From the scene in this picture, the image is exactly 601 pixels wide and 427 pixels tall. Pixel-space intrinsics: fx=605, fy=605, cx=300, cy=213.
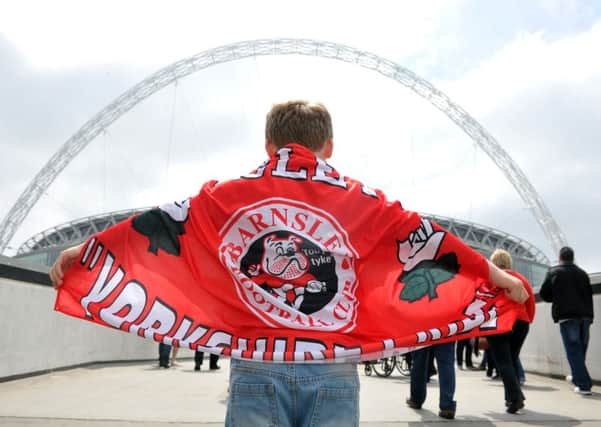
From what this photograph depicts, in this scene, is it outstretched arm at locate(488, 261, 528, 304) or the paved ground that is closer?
outstretched arm at locate(488, 261, 528, 304)

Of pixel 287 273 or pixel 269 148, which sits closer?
pixel 287 273

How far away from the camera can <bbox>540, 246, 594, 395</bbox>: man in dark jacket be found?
7684mm

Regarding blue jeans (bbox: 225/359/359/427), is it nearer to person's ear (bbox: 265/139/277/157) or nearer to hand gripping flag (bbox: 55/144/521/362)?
hand gripping flag (bbox: 55/144/521/362)

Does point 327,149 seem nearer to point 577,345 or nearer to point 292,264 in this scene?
point 292,264

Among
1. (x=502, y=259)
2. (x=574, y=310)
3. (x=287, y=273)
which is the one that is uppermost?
(x=502, y=259)

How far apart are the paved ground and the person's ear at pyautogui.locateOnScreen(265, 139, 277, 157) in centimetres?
389

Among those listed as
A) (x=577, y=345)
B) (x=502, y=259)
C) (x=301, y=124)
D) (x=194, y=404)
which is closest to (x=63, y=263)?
(x=301, y=124)

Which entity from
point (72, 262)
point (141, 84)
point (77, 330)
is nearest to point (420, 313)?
point (72, 262)

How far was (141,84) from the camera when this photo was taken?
48.1 meters

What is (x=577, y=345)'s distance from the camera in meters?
7.69

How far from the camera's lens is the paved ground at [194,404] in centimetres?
568

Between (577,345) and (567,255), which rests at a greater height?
(567,255)

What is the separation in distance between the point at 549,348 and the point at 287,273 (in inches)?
398

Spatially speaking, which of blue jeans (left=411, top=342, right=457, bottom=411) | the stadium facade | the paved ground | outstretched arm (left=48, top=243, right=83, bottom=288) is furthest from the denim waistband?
the stadium facade
